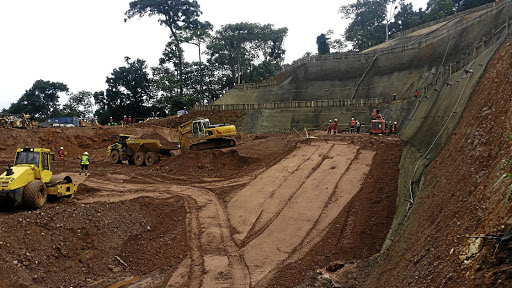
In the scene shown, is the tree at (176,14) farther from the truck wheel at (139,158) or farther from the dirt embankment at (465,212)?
the dirt embankment at (465,212)

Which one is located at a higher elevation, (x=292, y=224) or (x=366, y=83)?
(x=366, y=83)

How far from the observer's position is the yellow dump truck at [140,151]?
25.3m

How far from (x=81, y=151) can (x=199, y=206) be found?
2168 centimetres

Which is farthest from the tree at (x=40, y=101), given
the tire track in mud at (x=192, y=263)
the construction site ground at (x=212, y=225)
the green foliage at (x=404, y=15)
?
the green foliage at (x=404, y=15)

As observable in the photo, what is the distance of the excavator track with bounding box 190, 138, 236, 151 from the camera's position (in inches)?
1025

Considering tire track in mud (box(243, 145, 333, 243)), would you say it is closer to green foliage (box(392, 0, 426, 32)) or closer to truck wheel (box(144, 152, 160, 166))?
truck wheel (box(144, 152, 160, 166))

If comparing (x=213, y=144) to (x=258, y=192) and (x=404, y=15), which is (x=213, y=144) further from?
(x=404, y=15)

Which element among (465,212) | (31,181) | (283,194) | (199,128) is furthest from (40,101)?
(465,212)

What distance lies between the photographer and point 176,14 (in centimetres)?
5366

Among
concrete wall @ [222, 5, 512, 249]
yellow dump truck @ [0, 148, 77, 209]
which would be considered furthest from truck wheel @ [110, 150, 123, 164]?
concrete wall @ [222, 5, 512, 249]

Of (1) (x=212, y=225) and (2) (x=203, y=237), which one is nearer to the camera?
(2) (x=203, y=237)

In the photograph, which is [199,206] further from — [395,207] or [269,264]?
[395,207]

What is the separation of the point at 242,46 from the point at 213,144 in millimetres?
36771

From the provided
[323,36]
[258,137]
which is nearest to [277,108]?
[258,137]
